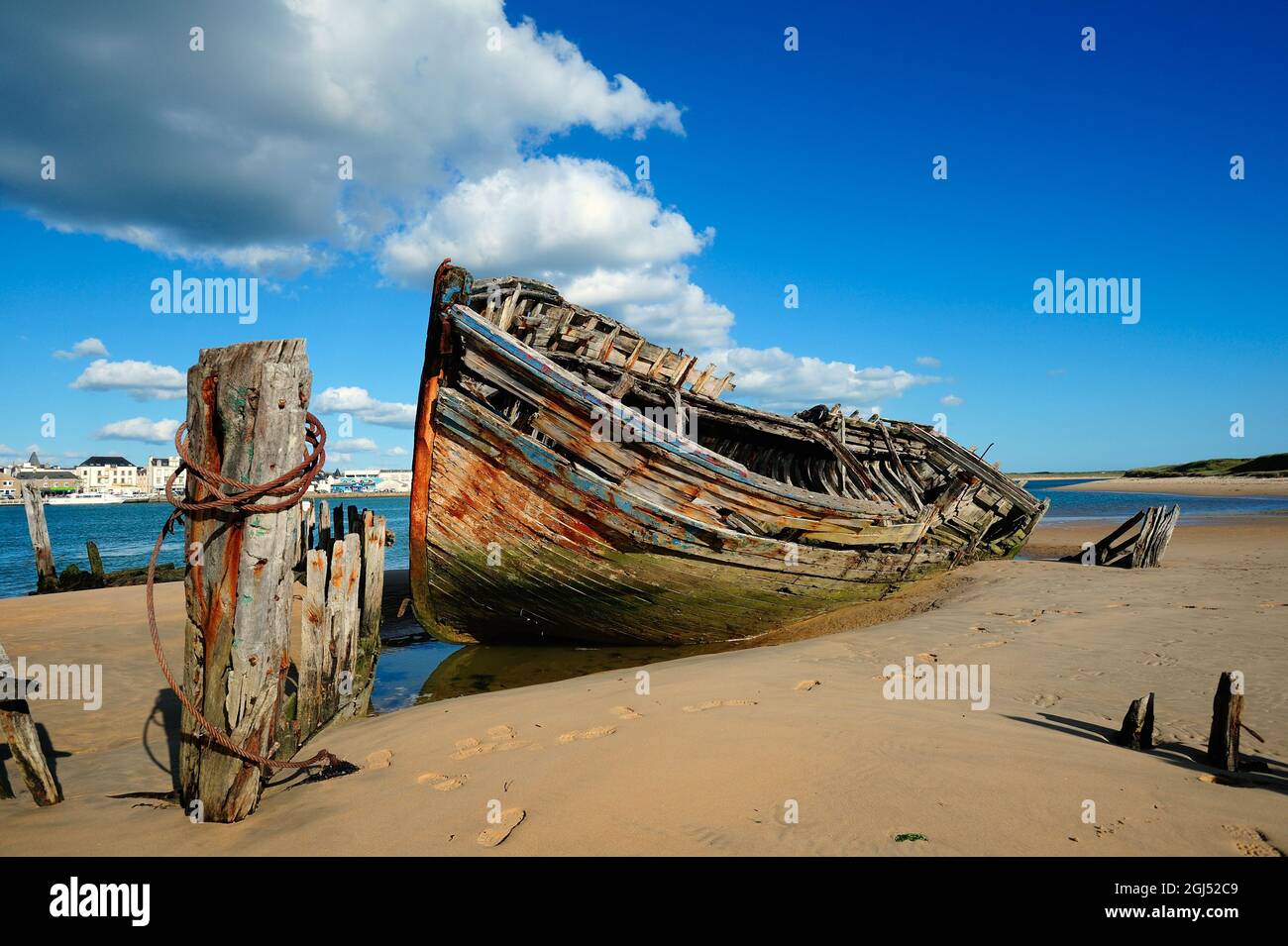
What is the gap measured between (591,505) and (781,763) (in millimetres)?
4701

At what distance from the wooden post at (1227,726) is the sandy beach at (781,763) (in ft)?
0.38

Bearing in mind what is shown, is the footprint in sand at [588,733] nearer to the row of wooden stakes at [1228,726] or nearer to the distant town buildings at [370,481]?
the row of wooden stakes at [1228,726]

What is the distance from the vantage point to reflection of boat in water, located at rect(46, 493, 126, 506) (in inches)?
3766

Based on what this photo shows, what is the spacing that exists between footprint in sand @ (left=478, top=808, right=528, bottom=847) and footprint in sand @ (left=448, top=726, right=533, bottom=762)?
1.15 meters

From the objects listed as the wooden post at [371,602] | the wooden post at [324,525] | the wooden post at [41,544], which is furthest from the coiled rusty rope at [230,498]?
the wooden post at [41,544]

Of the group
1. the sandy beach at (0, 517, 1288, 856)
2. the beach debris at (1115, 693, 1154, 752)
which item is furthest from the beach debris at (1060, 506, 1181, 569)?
the beach debris at (1115, 693, 1154, 752)

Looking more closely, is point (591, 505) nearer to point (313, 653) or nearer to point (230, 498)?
point (313, 653)

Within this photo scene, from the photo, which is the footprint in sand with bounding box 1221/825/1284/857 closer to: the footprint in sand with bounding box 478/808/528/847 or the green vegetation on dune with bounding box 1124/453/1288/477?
the footprint in sand with bounding box 478/808/528/847
